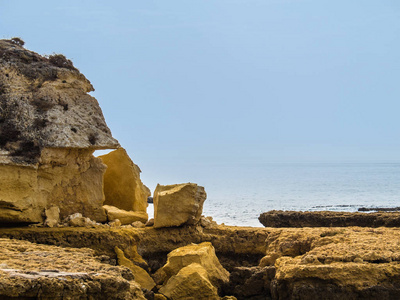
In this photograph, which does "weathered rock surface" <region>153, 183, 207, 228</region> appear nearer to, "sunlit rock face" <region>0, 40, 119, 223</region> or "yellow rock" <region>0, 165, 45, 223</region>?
"sunlit rock face" <region>0, 40, 119, 223</region>

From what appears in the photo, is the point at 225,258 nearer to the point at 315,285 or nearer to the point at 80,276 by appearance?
the point at 315,285

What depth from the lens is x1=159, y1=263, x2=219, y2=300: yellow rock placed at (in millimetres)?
8789

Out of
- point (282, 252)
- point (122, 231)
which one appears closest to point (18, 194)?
point (122, 231)

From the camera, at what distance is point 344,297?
8016 millimetres

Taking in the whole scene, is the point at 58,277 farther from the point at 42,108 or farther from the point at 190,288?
the point at 42,108

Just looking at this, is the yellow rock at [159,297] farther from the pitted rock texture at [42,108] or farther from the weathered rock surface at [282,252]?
the pitted rock texture at [42,108]

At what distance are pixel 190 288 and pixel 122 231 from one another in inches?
120

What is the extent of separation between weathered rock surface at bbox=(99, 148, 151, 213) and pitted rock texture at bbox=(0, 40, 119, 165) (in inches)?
87.8

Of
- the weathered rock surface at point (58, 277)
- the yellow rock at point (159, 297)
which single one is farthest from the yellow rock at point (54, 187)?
the yellow rock at point (159, 297)

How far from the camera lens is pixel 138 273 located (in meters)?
10.2

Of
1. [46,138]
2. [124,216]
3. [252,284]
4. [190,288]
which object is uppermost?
[46,138]

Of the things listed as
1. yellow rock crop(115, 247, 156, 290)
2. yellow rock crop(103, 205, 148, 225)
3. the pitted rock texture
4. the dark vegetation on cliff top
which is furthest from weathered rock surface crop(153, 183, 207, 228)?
the dark vegetation on cliff top

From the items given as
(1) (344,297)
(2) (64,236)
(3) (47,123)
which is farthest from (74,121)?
(1) (344,297)

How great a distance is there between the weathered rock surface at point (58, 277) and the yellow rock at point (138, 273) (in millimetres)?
2371
